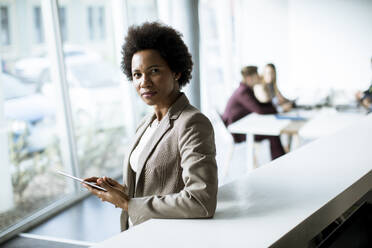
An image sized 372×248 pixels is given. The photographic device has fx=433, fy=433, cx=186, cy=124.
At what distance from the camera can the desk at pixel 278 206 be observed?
117 centimetres

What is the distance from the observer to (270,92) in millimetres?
5836

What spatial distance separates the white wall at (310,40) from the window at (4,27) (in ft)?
19.1

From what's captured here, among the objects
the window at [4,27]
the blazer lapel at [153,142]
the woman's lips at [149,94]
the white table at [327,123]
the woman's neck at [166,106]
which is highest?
the window at [4,27]

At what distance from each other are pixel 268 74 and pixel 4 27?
3.37 m

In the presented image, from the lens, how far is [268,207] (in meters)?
1.38

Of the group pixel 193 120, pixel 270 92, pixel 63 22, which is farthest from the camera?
pixel 270 92

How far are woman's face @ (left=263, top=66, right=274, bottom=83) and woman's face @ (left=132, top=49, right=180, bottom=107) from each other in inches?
172

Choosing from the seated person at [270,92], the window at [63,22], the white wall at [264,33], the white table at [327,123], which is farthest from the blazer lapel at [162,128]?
the white wall at [264,33]

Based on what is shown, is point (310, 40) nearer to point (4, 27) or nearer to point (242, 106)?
point (242, 106)

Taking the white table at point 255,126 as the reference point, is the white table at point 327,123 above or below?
above

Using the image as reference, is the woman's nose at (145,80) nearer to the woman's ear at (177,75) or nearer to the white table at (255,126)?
the woman's ear at (177,75)

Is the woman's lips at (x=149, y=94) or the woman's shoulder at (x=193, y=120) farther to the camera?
the woman's lips at (x=149, y=94)

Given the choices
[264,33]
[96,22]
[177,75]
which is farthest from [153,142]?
[264,33]

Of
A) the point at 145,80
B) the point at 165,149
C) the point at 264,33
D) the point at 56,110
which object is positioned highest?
the point at 264,33
